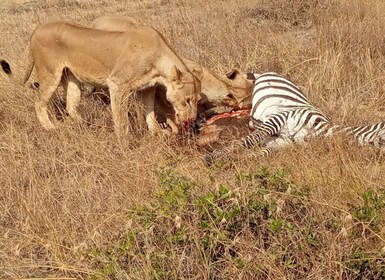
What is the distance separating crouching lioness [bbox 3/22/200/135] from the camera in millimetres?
6852

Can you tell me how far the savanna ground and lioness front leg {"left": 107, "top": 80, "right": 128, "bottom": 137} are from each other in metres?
0.14

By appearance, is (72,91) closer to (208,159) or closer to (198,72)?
(198,72)

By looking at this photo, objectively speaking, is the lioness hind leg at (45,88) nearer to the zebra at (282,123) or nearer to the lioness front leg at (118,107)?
the lioness front leg at (118,107)

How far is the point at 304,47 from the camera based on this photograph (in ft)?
28.5

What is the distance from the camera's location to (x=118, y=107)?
6.75m

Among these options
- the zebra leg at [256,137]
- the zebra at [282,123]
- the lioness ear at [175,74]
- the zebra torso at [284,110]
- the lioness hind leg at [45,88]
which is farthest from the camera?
the lioness hind leg at [45,88]

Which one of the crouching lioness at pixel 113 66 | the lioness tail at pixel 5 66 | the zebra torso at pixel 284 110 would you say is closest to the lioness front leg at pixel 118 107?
the crouching lioness at pixel 113 66

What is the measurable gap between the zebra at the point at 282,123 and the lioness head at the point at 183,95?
2.25ft

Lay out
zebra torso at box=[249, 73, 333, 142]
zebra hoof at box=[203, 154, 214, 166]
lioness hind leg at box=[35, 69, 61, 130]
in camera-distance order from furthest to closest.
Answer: lioness hind leg at box=[35, 69, 61, 130] < zebra torso at box=[249, 73, 333, 142] < zebra hoof at box=[203, 154, 214, 166]

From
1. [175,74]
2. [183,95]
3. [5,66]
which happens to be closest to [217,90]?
[183,95]

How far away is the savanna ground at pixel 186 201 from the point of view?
357 centimetres

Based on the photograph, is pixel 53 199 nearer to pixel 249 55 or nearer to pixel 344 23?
pixel 249 55

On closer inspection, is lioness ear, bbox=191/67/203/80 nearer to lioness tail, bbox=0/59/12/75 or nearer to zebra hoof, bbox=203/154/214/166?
zebra hoof, bbox=203/154/214/166

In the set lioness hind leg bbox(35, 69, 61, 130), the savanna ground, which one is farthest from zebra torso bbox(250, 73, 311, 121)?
lioness hind leg bbox(35, 69, 61, 130)
